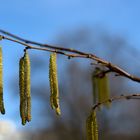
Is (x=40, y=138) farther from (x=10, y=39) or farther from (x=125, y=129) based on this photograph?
(x=10, y=39)

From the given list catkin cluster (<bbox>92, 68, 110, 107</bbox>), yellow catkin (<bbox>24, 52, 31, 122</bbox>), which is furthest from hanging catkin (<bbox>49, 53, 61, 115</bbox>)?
catkin cluster (<bbox>92, 68, 110, 107</bbox>)

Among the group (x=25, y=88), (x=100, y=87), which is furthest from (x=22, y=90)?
(x=100, y=87)

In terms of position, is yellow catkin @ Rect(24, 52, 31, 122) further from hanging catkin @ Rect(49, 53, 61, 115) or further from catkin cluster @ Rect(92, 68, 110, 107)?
catkin cluster @ Rect(92, 68, 110, 107)

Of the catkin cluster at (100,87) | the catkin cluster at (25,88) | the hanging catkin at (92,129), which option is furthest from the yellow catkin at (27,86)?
the catkin cluster at (100,87)

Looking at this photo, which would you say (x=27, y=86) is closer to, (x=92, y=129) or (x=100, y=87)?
(x=92, y=129)

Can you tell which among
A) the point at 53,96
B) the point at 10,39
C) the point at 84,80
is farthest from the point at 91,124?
the point at 84,80
